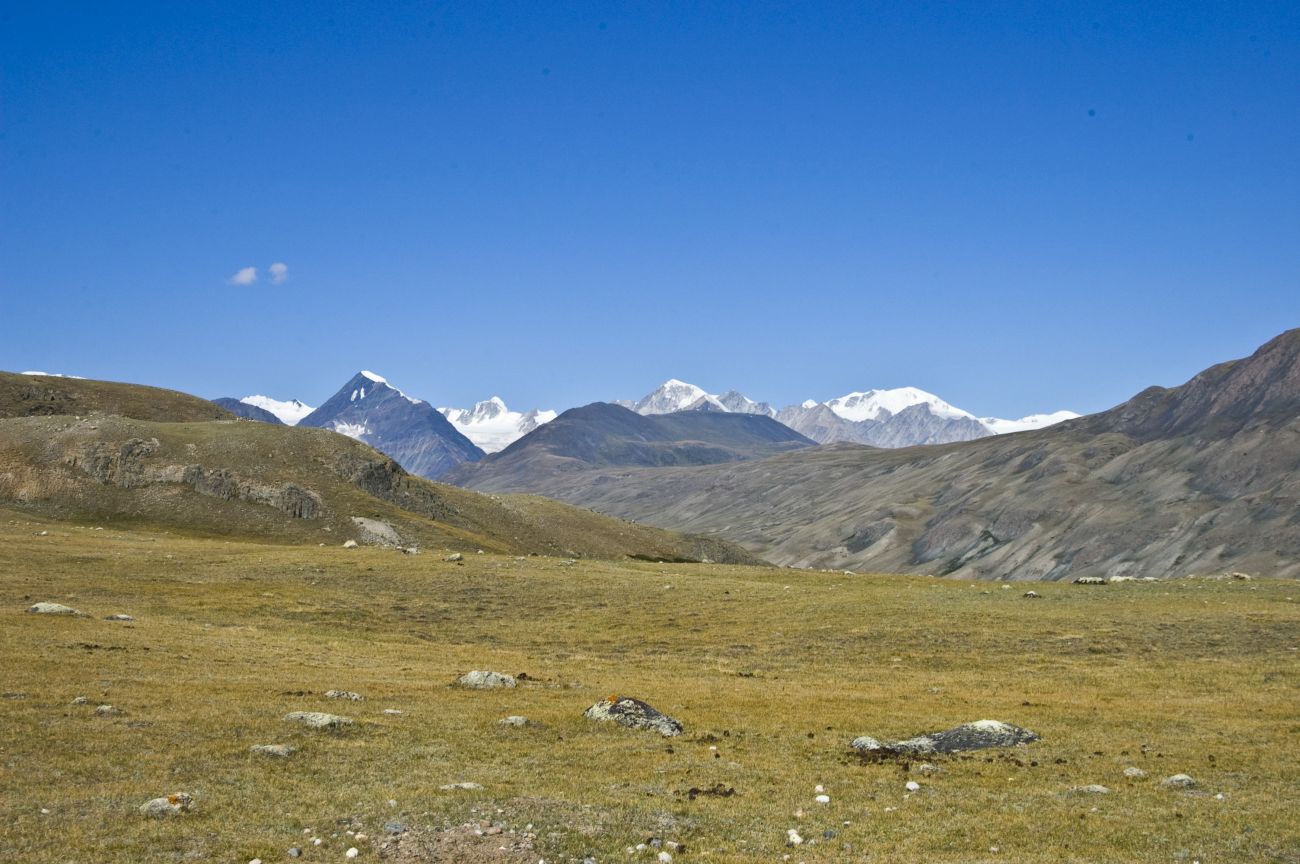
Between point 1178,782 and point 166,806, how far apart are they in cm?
2570

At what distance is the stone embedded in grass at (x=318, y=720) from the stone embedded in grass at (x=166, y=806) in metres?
8.15

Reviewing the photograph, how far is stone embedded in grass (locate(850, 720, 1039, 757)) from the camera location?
29453 millimetres

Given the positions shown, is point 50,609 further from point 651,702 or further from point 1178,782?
point 1178,782

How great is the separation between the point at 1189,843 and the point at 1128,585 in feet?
214

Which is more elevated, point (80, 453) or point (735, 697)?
point (80, 453)

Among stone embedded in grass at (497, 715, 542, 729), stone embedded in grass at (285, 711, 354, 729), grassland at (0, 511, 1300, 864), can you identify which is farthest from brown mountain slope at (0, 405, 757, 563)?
stone embedded in grass at (497, 715, 542, 729)

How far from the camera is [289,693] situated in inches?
1389

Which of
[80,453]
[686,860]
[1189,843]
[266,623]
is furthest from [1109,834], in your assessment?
[80,453]

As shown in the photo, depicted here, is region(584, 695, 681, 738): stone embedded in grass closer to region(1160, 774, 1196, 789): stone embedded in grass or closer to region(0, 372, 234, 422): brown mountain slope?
region(1160, 774, 1196, 789): stone embedded in grass

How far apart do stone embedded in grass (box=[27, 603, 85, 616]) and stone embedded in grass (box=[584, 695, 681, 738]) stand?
32.7 meters

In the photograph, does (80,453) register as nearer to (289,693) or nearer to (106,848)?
(289,693)

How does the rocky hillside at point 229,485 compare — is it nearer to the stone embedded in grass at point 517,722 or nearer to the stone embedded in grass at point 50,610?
the stone embedded in grass at point 50,610

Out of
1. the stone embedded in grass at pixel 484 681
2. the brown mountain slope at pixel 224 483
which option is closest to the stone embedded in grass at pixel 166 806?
the stone embedded in grass at pixel 484 681

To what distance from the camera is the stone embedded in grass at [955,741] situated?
2945cm
